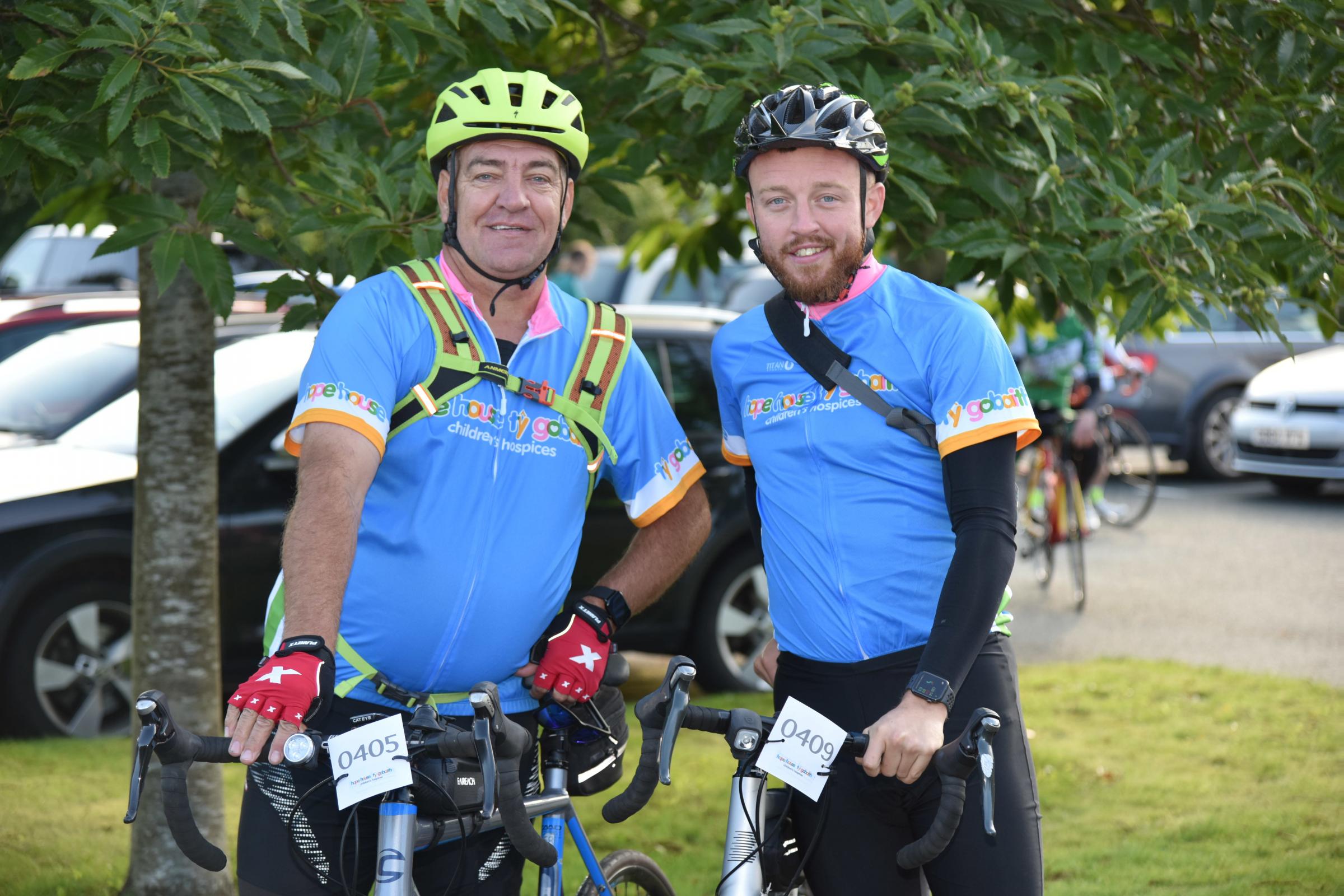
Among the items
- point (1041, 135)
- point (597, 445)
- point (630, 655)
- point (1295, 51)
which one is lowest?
point (630, 655)

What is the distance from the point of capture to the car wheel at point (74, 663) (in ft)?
20.1

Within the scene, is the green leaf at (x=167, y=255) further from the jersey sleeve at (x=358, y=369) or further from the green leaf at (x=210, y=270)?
the jersey sleeve at (x=358, y=369)

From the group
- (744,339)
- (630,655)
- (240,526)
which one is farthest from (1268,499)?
(744,339)

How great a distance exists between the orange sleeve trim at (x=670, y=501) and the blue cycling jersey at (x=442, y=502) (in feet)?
0.76

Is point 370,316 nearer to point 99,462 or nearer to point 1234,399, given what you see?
point 99,462

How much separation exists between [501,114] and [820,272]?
70 cm

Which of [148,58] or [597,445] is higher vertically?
[148,58]

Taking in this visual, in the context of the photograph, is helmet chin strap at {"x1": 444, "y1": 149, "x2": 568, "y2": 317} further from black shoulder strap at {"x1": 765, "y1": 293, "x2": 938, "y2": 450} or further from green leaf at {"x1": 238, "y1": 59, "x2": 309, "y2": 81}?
black shoulder strap at {"x1": 765, "y1": 293, "x2": 938, "y2": 450}

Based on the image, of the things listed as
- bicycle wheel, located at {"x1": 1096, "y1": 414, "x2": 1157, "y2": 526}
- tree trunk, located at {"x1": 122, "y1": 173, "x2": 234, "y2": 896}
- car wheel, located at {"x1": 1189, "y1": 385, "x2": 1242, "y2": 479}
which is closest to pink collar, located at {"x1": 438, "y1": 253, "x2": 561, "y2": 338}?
tree trunk, located at {"x1": 122, "y1": 173, "x2": 234, "y2": 896}

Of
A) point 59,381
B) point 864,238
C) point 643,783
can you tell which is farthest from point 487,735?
point 59,381

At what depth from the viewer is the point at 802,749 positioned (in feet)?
8.30

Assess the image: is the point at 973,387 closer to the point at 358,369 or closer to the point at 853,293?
the point at 853,293

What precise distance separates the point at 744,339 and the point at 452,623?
32.4 inches

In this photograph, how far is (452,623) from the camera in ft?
9.00
